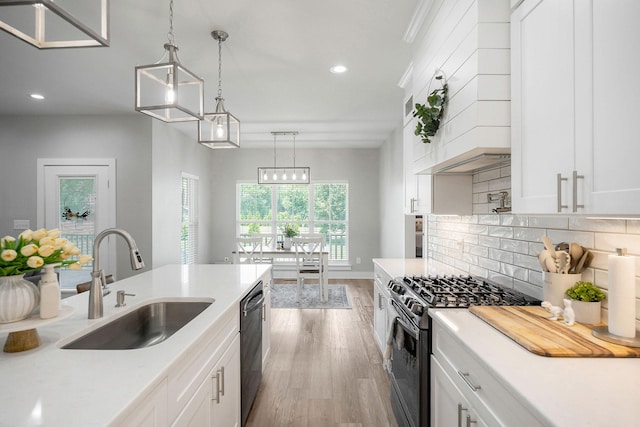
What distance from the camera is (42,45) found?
1.10 m

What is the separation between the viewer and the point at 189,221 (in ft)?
→ 20.4

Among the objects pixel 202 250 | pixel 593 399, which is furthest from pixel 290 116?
pixel 593 399

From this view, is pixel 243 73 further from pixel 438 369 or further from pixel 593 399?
pixel 593 399

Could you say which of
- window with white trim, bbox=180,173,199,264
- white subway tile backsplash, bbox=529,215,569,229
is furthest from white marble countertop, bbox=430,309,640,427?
window with white trim, bbox=180,173,199,264

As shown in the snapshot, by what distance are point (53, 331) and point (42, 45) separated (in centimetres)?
104

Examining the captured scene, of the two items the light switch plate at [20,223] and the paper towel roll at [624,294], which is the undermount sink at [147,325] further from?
the light switch plate at [20,223]

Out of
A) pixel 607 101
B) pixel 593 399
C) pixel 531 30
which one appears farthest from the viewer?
pixel 531 30

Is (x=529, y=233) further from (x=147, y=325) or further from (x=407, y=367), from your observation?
(x=147, y=325)

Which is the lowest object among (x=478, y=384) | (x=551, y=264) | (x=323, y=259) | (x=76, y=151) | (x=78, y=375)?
(x=323, y=259)

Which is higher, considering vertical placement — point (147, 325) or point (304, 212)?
point (304, 212)

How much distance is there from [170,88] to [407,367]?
2.00 metres

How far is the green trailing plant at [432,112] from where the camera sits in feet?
6.32

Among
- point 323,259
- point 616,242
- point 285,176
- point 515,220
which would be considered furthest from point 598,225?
point 285,176

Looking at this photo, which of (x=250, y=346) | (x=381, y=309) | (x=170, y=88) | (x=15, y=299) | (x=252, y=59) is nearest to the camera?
(x=15, y=299)
